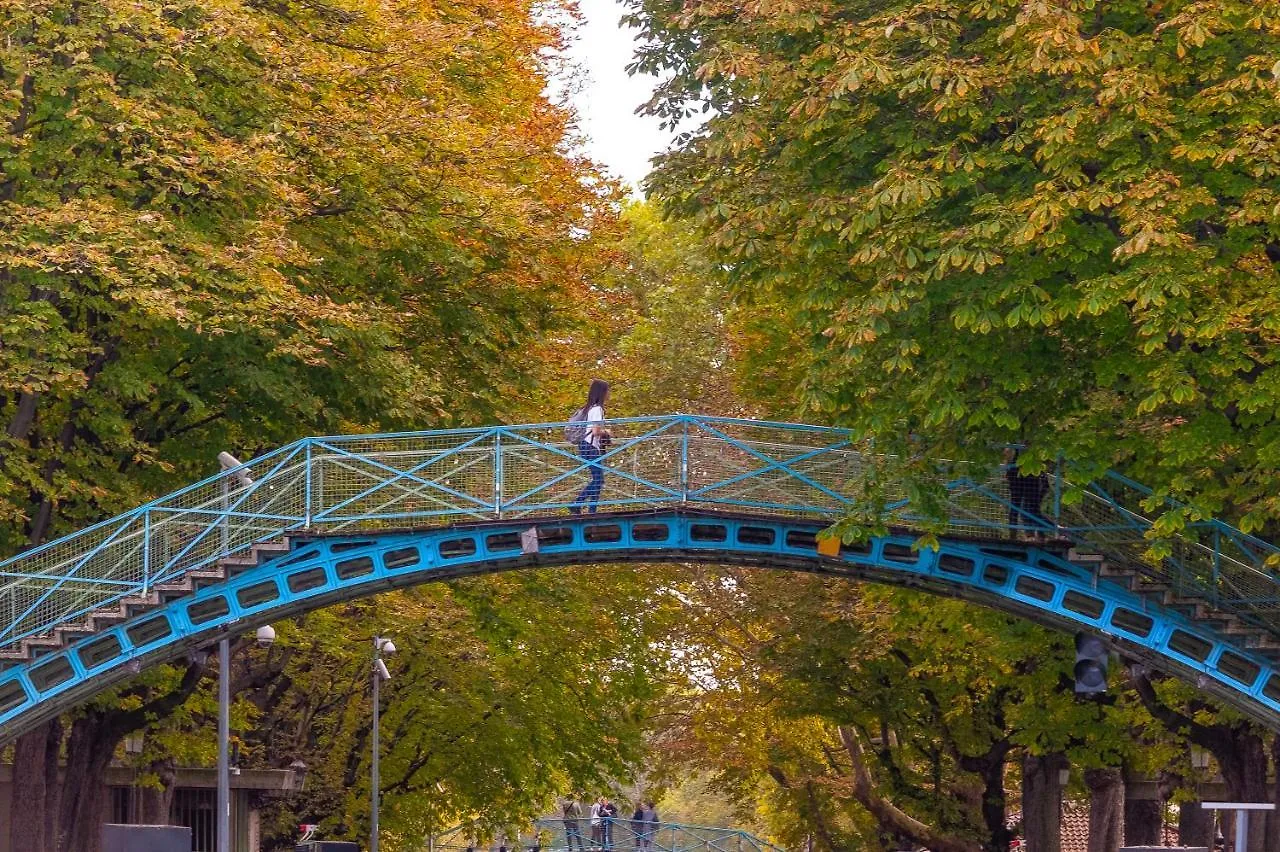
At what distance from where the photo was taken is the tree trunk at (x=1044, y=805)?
41656 millimetres

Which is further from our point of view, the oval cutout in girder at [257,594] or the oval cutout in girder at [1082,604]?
the oval cutout in girder at [257,594]

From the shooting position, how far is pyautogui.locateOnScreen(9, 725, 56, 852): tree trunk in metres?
31.5

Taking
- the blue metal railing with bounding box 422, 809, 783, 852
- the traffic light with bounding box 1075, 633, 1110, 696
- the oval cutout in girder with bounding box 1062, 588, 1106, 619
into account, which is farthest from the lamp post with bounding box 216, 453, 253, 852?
the blue metal railing with bounding box 422, 809, 783, 852

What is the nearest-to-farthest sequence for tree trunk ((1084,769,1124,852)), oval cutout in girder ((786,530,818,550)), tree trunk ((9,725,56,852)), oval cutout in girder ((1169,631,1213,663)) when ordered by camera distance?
oval cutout in girder ((1169,631,1213,663)), oval cutout in girder ((786,530,818,550)), tree trunk ((9,725,56,852)), tree trunk ((1084,769,1124,852))

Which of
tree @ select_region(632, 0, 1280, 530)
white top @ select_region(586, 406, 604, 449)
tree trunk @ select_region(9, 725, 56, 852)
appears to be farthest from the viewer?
tree trunk @ select_region(9, 725, 56, 852)

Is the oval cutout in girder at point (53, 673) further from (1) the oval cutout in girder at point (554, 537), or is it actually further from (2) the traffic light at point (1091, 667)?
(2) the traffic light at point (1091, 667)

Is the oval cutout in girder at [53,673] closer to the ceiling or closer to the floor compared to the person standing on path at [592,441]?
closer to the floor

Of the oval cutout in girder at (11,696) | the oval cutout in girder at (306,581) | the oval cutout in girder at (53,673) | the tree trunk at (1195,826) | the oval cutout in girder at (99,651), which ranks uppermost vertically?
the oval cutout in girder at (306,581)

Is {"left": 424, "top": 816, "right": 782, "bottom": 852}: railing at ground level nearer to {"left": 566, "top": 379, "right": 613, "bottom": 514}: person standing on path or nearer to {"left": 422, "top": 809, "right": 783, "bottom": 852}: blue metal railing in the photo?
{"left": 422, "top": 809, "right": 783, "bottom": 852}: blue metal railing

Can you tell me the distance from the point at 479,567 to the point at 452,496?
39.9 inches

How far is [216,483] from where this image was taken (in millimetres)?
30672

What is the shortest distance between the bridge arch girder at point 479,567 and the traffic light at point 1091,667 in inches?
198

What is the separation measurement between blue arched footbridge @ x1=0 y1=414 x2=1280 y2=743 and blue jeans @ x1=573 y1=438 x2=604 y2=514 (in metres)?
0.15

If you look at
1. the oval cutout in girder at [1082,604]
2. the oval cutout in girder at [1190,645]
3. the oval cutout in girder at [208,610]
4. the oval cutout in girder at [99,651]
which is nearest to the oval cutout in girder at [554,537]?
the oval cutout in girder at [208,610]
